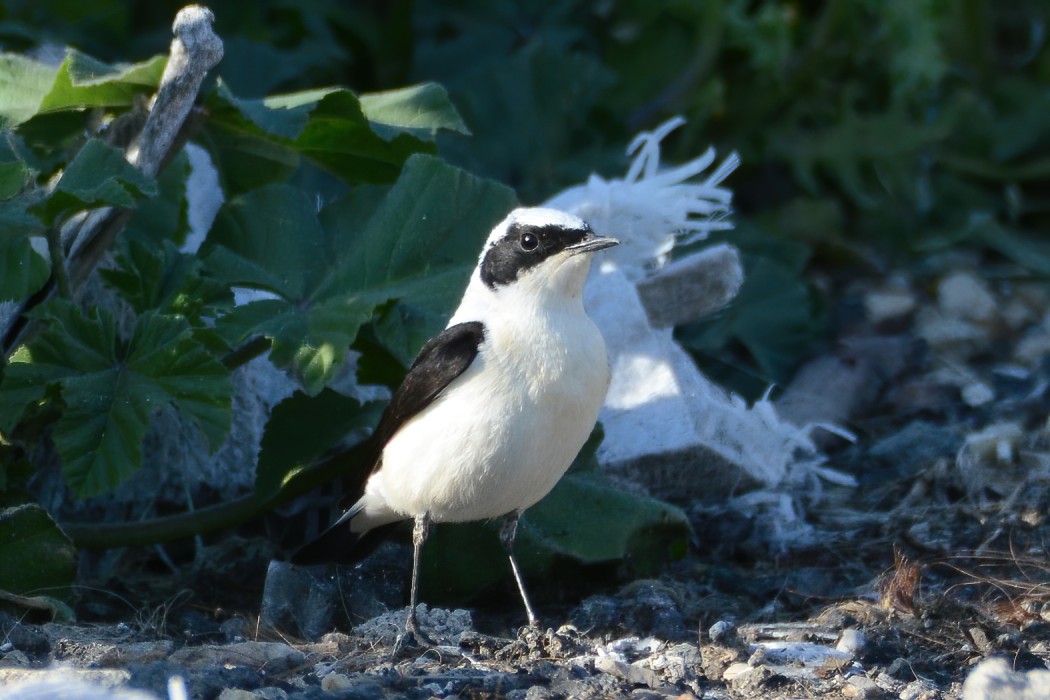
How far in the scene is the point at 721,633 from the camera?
376cm

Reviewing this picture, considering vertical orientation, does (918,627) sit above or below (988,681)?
below

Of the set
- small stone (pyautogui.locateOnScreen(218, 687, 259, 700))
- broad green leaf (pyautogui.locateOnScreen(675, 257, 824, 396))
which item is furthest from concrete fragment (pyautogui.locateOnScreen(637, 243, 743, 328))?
small stone (pyautogui.locateOnScreen(218, 687, 259, 700))

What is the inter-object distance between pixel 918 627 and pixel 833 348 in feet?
8.30

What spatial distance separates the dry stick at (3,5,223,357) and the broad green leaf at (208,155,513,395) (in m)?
0.29

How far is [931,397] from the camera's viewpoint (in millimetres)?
5930

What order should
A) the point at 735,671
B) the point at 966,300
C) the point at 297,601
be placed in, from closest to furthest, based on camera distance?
the point at 735,671, the point at 297,601, the point at 966,300

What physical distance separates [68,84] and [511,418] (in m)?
1.75

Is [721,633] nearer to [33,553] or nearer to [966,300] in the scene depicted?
[33,553]

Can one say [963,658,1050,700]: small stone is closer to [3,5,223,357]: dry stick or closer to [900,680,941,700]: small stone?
[900,680,941,700]: small stone

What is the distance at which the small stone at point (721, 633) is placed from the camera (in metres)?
3.73

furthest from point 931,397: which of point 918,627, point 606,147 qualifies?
point 918,627

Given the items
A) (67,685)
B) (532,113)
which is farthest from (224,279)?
(532,113)

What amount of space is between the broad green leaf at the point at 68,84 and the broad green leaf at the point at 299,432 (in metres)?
1.09

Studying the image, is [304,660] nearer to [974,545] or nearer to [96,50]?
[974,545]
